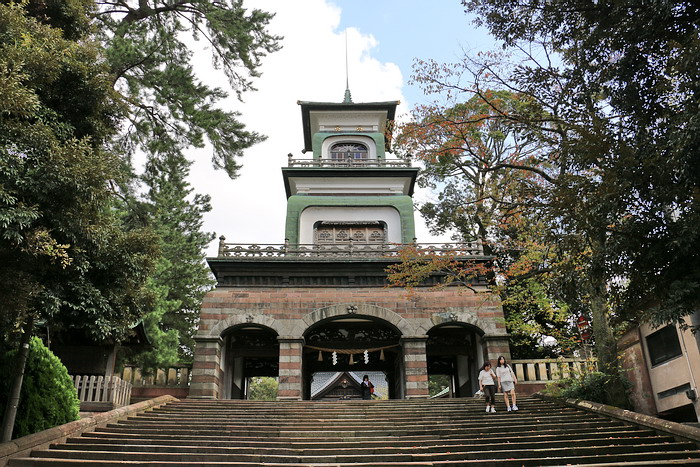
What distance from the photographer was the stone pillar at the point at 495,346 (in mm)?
16344

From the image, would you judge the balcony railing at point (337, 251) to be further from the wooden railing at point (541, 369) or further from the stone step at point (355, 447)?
the stone step at point (355, 447)

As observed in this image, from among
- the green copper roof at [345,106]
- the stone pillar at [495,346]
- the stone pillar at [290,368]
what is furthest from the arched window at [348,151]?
the stone pillar at [495,346]

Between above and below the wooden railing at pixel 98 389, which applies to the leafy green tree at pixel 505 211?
above

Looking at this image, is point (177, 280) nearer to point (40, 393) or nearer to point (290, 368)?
point (290, 368)

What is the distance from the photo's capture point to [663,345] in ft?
48.4

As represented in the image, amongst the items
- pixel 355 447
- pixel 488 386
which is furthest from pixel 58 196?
pixel 488 386

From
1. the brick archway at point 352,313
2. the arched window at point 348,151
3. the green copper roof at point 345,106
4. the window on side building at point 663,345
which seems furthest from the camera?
the green copper roof at point 345,106

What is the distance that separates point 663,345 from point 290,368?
36.5 ft

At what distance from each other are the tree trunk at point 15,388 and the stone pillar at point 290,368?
8.55 metres

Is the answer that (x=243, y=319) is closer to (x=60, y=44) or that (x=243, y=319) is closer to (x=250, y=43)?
(x=250, y=43)

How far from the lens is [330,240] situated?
67.0 ft

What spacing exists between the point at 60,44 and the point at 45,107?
1058mm

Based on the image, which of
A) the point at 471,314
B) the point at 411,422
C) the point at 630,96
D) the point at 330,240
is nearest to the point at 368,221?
the point at 330,240

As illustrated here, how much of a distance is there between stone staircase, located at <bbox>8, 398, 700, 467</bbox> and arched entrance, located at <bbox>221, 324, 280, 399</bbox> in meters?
6.26
